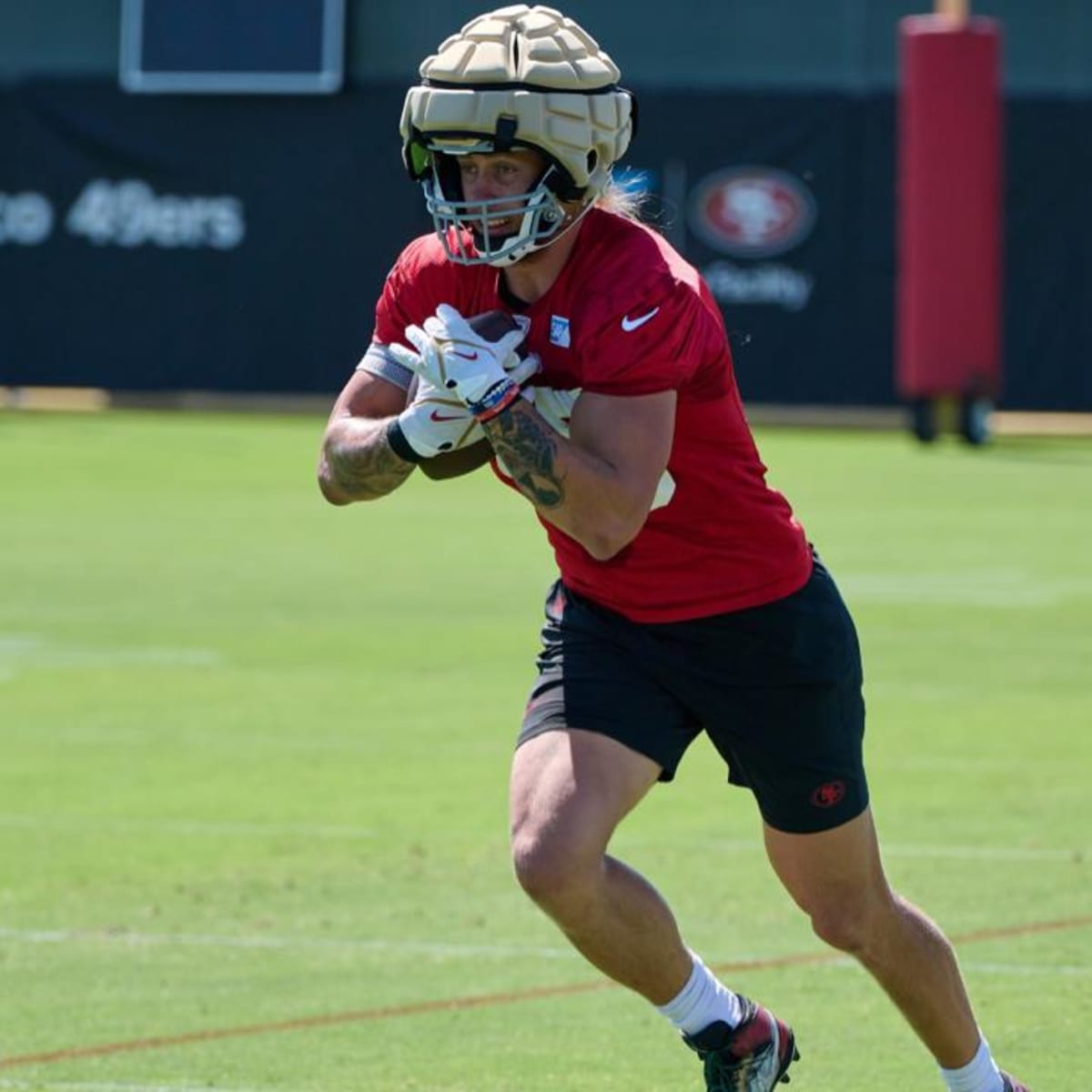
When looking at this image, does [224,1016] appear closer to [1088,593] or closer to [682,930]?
[682,930]

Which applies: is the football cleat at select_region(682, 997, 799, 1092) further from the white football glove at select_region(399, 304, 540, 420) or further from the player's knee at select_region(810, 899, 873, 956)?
the white football glove at select_region(399, 304, 540, 420)

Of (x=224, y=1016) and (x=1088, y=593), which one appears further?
(x=1088, y=593)

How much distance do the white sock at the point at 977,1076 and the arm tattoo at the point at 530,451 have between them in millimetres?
1490

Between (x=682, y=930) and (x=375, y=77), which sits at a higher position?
(x=375, y=77)

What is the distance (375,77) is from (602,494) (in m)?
28.8

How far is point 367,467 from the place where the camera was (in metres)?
5.93

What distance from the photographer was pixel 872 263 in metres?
31.1

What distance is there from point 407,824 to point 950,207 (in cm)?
1932

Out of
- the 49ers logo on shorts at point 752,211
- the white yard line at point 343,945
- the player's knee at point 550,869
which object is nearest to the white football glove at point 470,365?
the player's knee at point 550,869

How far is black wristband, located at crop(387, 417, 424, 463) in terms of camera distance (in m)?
5.80

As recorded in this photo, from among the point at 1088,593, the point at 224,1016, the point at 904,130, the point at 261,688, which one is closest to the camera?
the point at 224,1016

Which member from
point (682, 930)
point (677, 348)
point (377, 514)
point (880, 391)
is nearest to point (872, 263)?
point (880, 391)

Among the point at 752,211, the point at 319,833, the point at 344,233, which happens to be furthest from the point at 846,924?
the point at 344,233

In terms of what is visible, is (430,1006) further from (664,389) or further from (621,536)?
(664,389)
